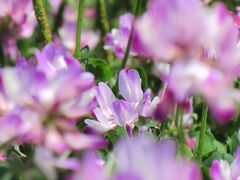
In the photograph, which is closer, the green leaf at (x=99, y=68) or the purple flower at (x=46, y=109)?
the purple flower at (x=46, y=109)

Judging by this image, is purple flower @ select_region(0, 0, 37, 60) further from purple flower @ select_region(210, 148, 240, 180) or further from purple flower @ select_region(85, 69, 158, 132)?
purple flower @ select_region(210, 148, 240, 180)

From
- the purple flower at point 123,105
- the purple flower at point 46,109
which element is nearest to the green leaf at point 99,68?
the purple flower at point 123,105

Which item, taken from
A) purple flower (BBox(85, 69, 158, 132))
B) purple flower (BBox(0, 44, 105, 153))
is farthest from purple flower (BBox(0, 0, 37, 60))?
purple flower (BBox(0, 44, 105, 153))

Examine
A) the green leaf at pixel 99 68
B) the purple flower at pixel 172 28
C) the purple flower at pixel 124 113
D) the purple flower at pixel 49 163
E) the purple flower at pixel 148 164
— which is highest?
the purple flower at pixel 172 28

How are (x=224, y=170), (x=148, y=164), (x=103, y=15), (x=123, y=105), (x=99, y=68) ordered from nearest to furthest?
(x=148, y=164) → (x=224, y=170) → (x=123, y=105) → (x=99, y=68) → (x=103, y=15)

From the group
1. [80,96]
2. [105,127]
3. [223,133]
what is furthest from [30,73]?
[223,133]

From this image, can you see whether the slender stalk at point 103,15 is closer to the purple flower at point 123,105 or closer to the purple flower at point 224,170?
the purple flower at point 123,105

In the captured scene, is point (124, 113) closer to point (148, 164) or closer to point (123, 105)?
point (123, 105)

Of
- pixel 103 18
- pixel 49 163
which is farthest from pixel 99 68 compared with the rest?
pixel 49 163
